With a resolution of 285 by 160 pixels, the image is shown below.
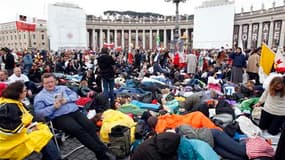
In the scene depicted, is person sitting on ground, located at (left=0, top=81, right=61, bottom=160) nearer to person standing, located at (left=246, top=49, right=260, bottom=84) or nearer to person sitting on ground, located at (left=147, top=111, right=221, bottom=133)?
person sitting on ground, located at (left=147, top=111, right=221, bottom=133)

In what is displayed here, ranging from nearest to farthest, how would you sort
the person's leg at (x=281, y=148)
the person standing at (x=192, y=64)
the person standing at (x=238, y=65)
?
the person's leg at (x=281, y=148)
the person standing at (x=238, y=65)
the person standing at (x=192, y=64)

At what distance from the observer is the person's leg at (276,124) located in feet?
14.1

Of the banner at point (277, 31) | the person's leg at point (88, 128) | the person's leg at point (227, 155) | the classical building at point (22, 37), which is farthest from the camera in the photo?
the classical building at point (22, 37)

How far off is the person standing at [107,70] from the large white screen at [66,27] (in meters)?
16.7

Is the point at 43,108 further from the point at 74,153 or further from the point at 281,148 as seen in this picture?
the point at 281,148

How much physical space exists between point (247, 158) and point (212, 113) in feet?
5.16

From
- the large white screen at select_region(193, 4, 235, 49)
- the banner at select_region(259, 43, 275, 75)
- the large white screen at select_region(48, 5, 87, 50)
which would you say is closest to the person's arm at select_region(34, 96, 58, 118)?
the banner at select_region(259, 43, 275, 75)

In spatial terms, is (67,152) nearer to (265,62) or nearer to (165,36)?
(265,62)

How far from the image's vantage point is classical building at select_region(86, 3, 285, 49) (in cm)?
4041

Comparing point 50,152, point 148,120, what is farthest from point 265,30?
point 50,152

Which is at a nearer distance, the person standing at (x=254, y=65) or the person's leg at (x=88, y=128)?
the person's leg at (x=88, y=128)

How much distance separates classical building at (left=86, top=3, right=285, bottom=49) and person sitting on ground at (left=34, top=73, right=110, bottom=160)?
3506cm

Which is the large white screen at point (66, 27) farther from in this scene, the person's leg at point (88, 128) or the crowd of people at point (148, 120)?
the person's leg at point (88, 128)

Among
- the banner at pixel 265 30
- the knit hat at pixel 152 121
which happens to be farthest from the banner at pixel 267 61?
the banner at pixel 265 30
